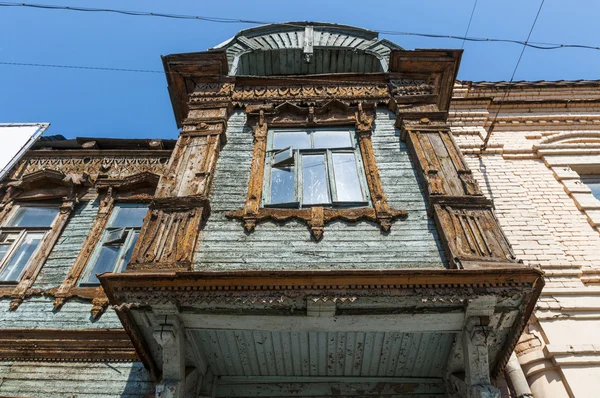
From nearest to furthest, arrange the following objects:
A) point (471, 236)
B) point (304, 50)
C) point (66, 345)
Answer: point (471, 236) < point (66, 345) < point (304, 50)

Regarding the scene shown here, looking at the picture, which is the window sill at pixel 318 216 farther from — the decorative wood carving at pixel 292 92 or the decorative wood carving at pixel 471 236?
the decorative wood carving at pixel 292 92

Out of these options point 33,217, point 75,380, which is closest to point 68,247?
point 33,217

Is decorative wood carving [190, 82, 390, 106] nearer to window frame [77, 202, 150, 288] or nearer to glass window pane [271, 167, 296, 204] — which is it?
glass window pane [271, 167, 296, 204]

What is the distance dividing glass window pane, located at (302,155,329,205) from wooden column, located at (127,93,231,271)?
120 cm

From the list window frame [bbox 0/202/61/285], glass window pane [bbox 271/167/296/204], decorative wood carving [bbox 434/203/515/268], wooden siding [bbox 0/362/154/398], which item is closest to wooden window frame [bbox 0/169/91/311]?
window frame [bbox 0/202/61/285]

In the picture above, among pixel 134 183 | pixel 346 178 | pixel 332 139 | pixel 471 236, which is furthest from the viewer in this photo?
pixel 134 183

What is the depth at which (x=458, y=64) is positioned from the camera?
24.2 feet

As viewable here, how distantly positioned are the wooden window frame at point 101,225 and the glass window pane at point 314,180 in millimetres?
2179

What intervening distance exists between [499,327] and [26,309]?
571cm

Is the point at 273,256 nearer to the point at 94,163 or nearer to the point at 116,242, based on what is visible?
the point at 116,242

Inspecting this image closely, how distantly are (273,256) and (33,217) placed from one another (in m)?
4.96

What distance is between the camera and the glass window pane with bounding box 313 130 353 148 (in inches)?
247

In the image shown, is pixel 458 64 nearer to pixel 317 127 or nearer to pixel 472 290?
pixel 317 127

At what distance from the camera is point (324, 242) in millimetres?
4652
